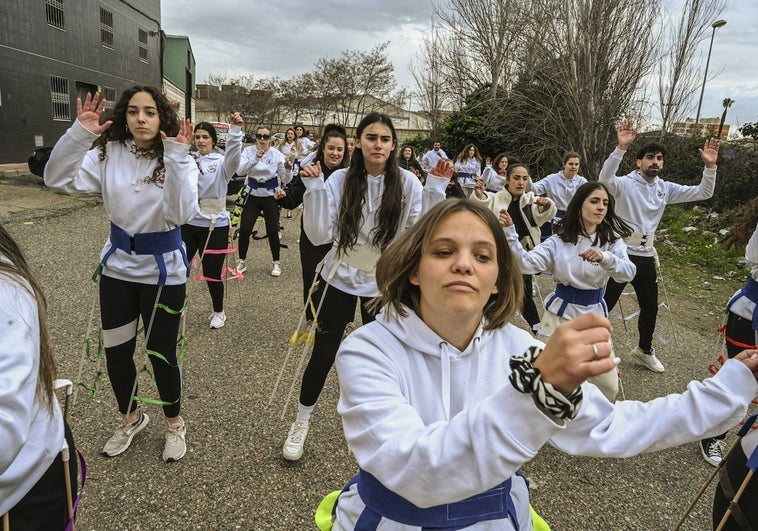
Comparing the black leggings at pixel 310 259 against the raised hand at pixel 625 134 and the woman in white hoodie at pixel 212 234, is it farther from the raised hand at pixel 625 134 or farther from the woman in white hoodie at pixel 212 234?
the raised hand at pixel 625 134

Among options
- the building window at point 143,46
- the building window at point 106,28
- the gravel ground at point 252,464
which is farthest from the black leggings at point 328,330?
the building window at point 143,46

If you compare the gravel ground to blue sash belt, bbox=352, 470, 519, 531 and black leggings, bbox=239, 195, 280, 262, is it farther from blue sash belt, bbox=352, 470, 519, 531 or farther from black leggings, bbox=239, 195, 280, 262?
black leggings, bbox=239, 195, 280, 262

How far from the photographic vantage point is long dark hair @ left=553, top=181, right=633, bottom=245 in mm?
3577

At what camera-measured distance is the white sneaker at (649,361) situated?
483 cm

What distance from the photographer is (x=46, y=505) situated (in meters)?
1.40

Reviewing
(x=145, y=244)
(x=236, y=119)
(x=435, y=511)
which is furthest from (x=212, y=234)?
(x=435, y=511)

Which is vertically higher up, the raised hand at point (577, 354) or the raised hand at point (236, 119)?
the raised hand at point (236, 119)

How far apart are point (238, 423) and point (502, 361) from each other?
7.97ft

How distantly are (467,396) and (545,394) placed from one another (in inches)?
21.1

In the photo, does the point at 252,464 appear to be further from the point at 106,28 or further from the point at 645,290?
the point at 106,28

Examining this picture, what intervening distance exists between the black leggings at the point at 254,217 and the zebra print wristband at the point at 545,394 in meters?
6.26

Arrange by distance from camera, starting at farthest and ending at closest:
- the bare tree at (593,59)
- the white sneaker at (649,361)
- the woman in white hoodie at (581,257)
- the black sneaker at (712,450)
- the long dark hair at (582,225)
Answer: the bare tree at (593,59)
the white sneaker at (649,361)
the long dark hair at (582,225)
the woman in white hoodie at (581,257)
the black sneaker at (712,450)

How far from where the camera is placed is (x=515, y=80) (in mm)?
16906

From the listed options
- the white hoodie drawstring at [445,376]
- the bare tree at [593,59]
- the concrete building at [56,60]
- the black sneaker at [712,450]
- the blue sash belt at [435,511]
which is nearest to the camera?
the blue sash belt at [435,511]
